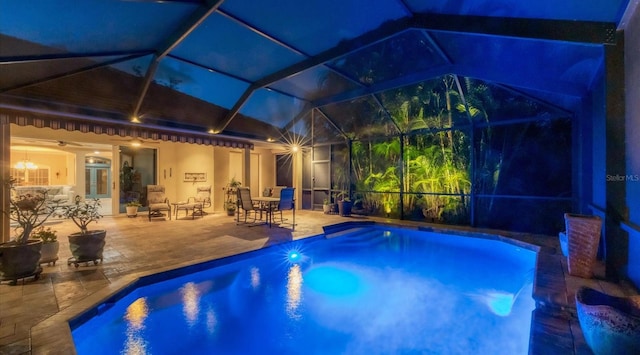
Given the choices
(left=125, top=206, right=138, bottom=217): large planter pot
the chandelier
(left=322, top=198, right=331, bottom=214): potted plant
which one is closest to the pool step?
(left=322, top=198, right=331, bottom=214): potted plant

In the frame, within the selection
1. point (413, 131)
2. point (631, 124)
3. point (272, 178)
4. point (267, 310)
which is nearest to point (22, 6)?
point (267, 310)

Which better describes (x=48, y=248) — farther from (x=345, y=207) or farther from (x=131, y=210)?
(x=345, y=207)

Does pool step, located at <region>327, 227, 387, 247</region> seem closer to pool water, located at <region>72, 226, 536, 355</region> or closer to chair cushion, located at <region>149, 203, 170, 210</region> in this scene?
pool water, located at <region>72, 226, 536, 355</region>

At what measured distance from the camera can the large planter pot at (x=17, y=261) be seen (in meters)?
3.24

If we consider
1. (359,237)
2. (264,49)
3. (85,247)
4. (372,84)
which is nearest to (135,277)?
(85,247)

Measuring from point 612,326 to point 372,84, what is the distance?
251 inches

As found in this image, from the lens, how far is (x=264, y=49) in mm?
5336

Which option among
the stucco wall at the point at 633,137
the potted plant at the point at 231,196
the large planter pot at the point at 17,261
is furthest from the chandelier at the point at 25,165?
the stucco wall at the point at 633,137

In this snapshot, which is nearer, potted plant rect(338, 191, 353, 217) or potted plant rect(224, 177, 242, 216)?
potted plant rect(338, 191, 353, 217)

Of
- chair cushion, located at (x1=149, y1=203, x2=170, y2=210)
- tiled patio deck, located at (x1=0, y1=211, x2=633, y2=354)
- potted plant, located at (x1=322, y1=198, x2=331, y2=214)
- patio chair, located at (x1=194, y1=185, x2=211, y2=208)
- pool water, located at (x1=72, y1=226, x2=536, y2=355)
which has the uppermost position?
patio chair, located at (x1=194, y1=185, x2=211, y2=208)

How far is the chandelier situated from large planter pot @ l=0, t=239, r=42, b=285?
39.0ft

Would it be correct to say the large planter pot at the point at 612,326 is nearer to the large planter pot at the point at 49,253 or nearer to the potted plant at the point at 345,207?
the large planter pot at the point at 49,253

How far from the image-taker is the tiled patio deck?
2164 mm

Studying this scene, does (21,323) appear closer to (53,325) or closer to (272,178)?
(53,325)
